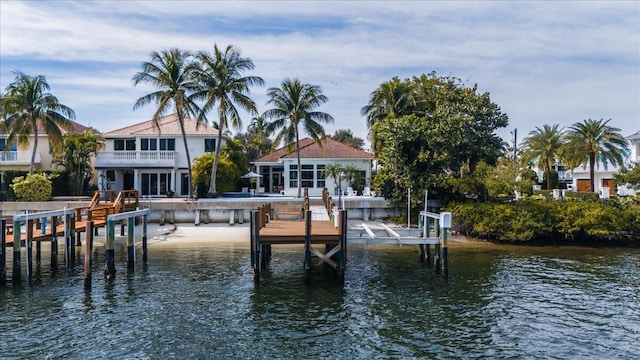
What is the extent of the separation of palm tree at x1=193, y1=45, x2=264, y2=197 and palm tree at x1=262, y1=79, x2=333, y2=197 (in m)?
2.47

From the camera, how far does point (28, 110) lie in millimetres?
41594

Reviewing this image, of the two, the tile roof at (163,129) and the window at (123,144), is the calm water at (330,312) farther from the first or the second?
the window at (123,144)

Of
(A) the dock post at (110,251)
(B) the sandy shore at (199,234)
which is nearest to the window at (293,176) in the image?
(B) the sandy shore at (199,234)

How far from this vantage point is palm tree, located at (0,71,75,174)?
135ft

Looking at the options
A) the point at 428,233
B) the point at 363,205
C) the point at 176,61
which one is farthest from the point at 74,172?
the point at 428,233

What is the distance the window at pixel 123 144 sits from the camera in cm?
4741

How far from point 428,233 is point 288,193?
80.5 feet

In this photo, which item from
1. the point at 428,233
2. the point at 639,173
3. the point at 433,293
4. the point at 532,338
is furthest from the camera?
the point at 639,173

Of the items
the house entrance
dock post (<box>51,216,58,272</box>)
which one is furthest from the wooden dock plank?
the house entrance

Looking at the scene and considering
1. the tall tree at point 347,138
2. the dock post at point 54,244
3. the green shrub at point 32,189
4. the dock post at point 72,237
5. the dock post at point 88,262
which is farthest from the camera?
the tall tree at point 347,138

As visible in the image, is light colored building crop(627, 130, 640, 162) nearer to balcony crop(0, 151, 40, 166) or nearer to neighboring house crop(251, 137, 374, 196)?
neighboring house crop(251, 137, 374, 196)

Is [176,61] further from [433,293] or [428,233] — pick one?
[433,293]

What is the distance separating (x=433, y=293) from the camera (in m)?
17.4

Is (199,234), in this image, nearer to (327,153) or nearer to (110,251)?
(110,251)
